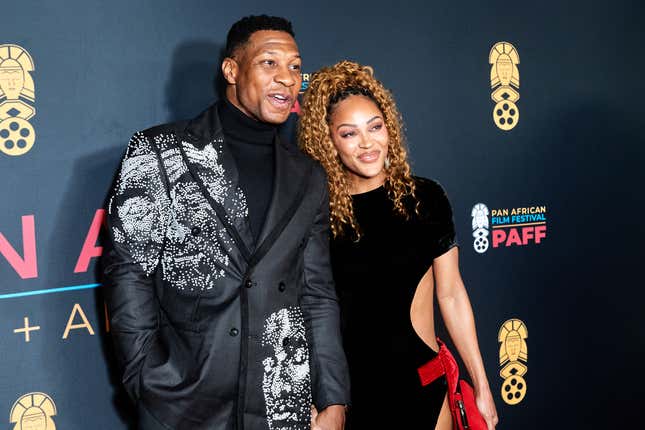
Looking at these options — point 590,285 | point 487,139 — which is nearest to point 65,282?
point 487,139

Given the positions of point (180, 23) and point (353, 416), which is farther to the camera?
point (180, 23)

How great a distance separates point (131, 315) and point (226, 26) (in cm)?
118

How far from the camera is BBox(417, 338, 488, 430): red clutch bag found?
220 centimetres

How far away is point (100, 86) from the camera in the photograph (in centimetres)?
229

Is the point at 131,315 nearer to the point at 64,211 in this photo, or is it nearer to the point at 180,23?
the point at 64,211

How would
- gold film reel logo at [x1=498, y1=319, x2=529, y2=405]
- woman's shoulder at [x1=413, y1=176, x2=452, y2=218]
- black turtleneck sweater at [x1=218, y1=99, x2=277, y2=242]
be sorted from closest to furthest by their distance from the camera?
black turtleneck sweater at [x1=218, y1=99, x2=277, y2=242]
woman's shoulder at [x1=413, y1=176, x2=452, y2=218]
gold film reel logo at [x1=498, y1=319, x2=529, y2=405]

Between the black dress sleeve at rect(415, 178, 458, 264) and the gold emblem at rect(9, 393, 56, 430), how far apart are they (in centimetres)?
131

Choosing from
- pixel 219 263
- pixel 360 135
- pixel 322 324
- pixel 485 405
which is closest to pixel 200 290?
pixel 219 263

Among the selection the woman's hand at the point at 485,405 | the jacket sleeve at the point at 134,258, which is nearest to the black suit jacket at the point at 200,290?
the jacket sleeve at the point at 134,258

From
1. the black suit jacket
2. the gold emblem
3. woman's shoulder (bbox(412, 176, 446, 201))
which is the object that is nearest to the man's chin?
the black suit jacket

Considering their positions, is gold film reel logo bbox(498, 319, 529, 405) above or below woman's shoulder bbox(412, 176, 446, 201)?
below

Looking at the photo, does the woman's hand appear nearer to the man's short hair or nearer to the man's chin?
the man's chin

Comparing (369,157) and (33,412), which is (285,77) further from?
(33,412)

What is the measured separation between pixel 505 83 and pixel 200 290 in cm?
200
